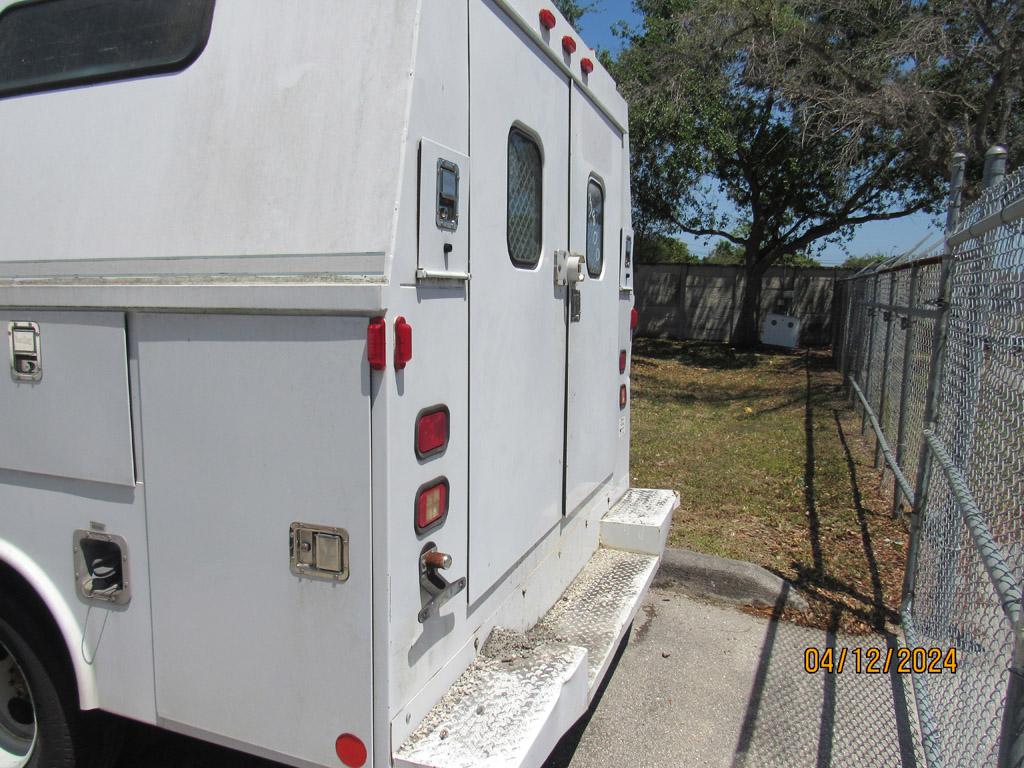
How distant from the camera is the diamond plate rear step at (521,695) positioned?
6.77ft

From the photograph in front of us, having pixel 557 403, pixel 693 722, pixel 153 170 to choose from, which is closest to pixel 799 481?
pixel 693 722

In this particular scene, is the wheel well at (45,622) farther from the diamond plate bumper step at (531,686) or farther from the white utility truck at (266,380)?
the diamond plate bumper step at (531,686)

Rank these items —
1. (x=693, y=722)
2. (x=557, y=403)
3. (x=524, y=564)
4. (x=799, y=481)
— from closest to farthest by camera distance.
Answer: (x=524, y=564) → (x=557, y=403) → (x=693, y=722) → (x=799, y=481)

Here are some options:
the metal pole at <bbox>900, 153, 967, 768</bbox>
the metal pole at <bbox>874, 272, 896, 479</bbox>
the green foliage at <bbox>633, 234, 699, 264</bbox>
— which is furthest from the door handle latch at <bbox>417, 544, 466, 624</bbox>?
the green foliage at <bbox>633, 234, 699, 264</bbox>

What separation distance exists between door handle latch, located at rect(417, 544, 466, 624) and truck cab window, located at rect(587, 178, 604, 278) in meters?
1.87

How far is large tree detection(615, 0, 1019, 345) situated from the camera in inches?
437

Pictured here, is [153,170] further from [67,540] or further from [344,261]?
[67,540]

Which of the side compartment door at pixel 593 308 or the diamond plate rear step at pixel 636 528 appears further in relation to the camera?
the diamond plate rear step at pixel 636 528

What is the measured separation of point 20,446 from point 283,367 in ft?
3.33

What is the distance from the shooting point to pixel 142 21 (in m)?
2.26

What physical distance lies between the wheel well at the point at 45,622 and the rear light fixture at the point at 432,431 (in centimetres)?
136

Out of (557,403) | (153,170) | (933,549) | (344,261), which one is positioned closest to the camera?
(344,261)

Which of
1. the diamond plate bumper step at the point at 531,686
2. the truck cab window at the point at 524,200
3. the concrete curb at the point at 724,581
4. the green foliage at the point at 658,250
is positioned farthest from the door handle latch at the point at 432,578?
the green foliage at the point at 658,250

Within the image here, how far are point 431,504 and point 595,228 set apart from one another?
200 centimetres
